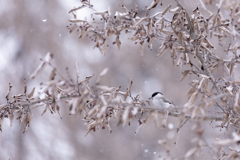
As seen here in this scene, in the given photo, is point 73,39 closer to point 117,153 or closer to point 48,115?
point 48,115

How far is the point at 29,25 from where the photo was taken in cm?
465

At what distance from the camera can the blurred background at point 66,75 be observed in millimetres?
4117

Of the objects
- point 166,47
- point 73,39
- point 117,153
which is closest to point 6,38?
point 73,39

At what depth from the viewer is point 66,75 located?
3930 millimetres

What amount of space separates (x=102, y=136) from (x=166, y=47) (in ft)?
10.9

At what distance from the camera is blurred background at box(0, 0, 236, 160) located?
13.5 feet

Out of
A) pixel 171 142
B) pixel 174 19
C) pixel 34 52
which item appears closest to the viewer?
pixel 174 19

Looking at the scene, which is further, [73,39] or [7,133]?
[73,39]

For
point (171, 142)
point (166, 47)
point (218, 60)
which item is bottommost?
point (171, 142)

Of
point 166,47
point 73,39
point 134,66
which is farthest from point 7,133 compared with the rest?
point 166,47

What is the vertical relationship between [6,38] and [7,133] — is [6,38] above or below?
above

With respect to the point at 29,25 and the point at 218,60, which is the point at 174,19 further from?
the point at 29,25

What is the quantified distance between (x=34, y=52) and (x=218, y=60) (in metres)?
3.74

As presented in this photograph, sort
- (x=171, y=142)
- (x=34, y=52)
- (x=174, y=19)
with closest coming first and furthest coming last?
(x=174, y=19), (x=171, y=142), (x=34, y=52)
